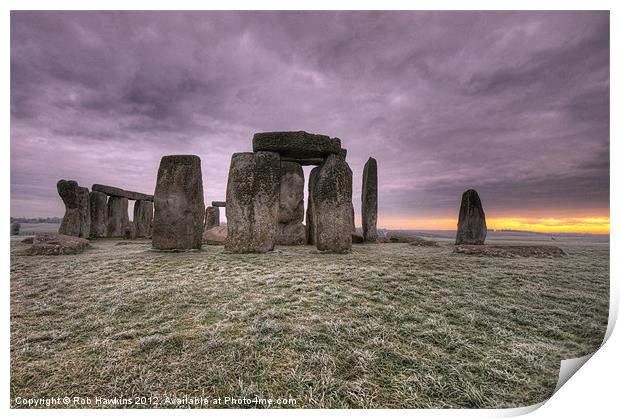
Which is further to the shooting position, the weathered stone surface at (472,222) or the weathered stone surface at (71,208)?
the weathered stone surface at (71,208)

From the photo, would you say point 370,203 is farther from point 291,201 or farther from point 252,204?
point 252,204

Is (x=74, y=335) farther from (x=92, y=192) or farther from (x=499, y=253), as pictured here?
(x=92, y=192)

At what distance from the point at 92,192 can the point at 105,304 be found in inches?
541

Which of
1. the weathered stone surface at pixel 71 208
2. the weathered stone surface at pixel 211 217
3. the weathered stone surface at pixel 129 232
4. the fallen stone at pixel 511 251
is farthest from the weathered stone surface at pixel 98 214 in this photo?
the fallen stone at pixel 511 251

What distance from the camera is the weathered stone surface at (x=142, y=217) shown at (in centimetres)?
1714

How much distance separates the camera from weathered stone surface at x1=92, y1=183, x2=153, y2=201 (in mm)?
14420

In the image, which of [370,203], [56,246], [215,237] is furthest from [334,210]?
[56,246]

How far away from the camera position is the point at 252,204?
6.83m

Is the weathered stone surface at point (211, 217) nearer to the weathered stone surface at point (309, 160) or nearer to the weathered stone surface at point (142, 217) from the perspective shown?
the weathered stone surface at point (142, 217)

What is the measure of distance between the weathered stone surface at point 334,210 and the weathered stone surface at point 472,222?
537 centimetres

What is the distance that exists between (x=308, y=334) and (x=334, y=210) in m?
4.62

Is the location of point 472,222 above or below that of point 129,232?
above

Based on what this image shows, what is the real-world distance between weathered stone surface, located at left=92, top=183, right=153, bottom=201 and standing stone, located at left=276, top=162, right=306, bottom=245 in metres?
9.98

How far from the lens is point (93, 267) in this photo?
17.0 ft
